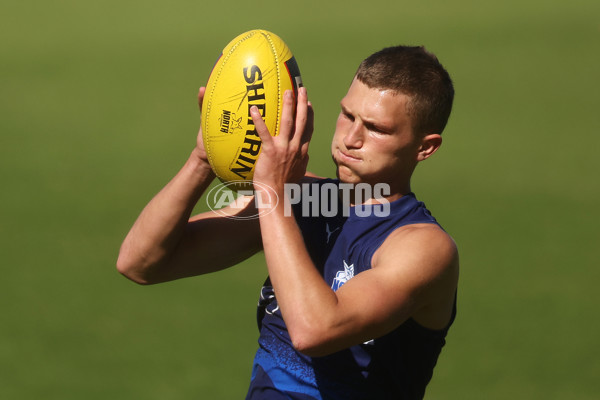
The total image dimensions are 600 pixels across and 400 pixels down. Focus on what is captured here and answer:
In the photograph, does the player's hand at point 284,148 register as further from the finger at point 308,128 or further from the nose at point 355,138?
the nose at point 355,138

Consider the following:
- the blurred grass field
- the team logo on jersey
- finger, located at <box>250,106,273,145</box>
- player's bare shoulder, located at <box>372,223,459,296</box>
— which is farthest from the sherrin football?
the blurred grass field

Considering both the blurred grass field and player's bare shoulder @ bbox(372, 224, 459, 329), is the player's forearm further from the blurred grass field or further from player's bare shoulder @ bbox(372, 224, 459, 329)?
the blurred grass field

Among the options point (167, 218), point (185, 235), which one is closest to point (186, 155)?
point (185, 235)

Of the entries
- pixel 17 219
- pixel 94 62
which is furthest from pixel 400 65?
pixel 94 62

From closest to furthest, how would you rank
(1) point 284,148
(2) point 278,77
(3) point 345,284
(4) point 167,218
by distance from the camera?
1. (3) point 345,284
2. (1) point 284,148
3. (2) point 278,77
4. (4) point 167,218

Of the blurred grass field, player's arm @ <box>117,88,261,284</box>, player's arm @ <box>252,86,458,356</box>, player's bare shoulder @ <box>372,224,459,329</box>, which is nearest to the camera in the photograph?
player's arm @ <box>252,86,458,356</box>

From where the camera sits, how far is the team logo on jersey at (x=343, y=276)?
334 centimetres

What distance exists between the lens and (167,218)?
144 inches

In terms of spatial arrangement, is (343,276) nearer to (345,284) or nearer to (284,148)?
(345,284)

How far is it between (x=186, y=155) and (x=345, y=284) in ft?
26.1

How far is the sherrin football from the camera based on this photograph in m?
3.45

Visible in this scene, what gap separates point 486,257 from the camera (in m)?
8.09

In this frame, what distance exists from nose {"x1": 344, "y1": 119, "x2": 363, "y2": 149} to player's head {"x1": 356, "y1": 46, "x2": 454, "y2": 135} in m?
0.17

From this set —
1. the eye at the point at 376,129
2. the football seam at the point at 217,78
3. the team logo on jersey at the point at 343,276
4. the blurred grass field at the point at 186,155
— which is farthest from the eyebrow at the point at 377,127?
the blurred grass field at the point at 186,155
